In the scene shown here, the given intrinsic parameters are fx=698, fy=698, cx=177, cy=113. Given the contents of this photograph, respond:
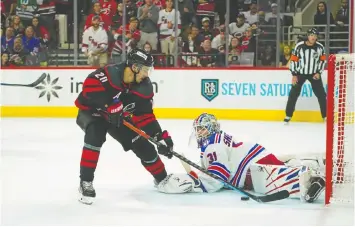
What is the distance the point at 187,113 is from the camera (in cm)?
906

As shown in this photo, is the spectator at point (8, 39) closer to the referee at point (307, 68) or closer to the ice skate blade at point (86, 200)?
the referee at point (307, 68)

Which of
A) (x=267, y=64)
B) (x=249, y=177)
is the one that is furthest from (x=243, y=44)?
(x=249, y=177)

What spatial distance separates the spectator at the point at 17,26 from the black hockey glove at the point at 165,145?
589 centimetres

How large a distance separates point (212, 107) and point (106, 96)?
16.6 ft

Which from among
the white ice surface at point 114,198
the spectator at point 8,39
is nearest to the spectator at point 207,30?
the spectator at point 8,39

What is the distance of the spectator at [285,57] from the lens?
9156mm

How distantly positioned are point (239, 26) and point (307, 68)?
1303mm

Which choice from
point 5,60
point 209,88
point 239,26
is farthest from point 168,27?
point 5,60

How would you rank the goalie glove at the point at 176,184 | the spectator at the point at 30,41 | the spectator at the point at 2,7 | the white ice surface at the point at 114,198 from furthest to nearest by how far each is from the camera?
the spectator at the point at 2,7 < the spectator at the point at 30,41 < the goalie glove at the point at 176,184 < the white ice surface at the point at 114,198

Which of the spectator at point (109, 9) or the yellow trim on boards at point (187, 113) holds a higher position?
the spectator at point (109, 9)

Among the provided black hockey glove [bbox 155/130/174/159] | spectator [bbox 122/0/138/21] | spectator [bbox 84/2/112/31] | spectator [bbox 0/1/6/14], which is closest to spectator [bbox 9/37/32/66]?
spectator [bbox 0/1/6/14]

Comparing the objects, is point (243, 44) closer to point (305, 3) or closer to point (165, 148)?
point (305, 3)

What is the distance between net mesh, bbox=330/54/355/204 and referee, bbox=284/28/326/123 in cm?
426

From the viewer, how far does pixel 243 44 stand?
9.34 meters
